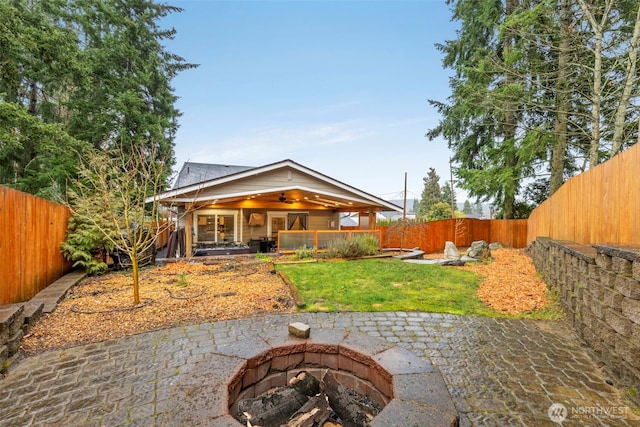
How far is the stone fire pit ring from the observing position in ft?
5.49

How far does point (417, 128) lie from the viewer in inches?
698

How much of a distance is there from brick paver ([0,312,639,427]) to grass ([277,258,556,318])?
23.4 inches

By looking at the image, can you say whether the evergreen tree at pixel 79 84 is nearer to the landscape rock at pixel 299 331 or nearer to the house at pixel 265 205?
the house at pixel 265 205

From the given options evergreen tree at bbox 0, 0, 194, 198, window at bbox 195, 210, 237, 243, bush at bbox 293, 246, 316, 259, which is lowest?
bush at bbox 293, 246, 316, 259

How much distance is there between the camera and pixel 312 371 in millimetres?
2637

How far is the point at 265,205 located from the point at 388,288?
354 inches

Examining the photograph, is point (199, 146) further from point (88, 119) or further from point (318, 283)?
point (318, 283)

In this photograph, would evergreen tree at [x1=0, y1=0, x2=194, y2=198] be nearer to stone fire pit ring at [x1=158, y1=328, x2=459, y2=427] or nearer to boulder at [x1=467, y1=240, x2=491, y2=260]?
stone fire pit ring at [x1=158, y1=328, x2=459, y2=427]

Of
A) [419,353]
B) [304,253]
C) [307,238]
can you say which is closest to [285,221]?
[307,238]

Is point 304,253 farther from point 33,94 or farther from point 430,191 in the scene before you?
point 430,191

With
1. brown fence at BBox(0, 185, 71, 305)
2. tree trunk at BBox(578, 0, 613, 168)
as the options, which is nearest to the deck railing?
brown fence at BBox(0, 185, 71, 305)

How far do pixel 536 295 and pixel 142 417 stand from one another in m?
6.27

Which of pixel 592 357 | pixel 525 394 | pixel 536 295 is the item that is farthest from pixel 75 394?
pixel 536 295

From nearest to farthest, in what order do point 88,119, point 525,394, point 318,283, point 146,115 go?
point 525,394 → point 318,283 → point 88,119 → point 146,115
